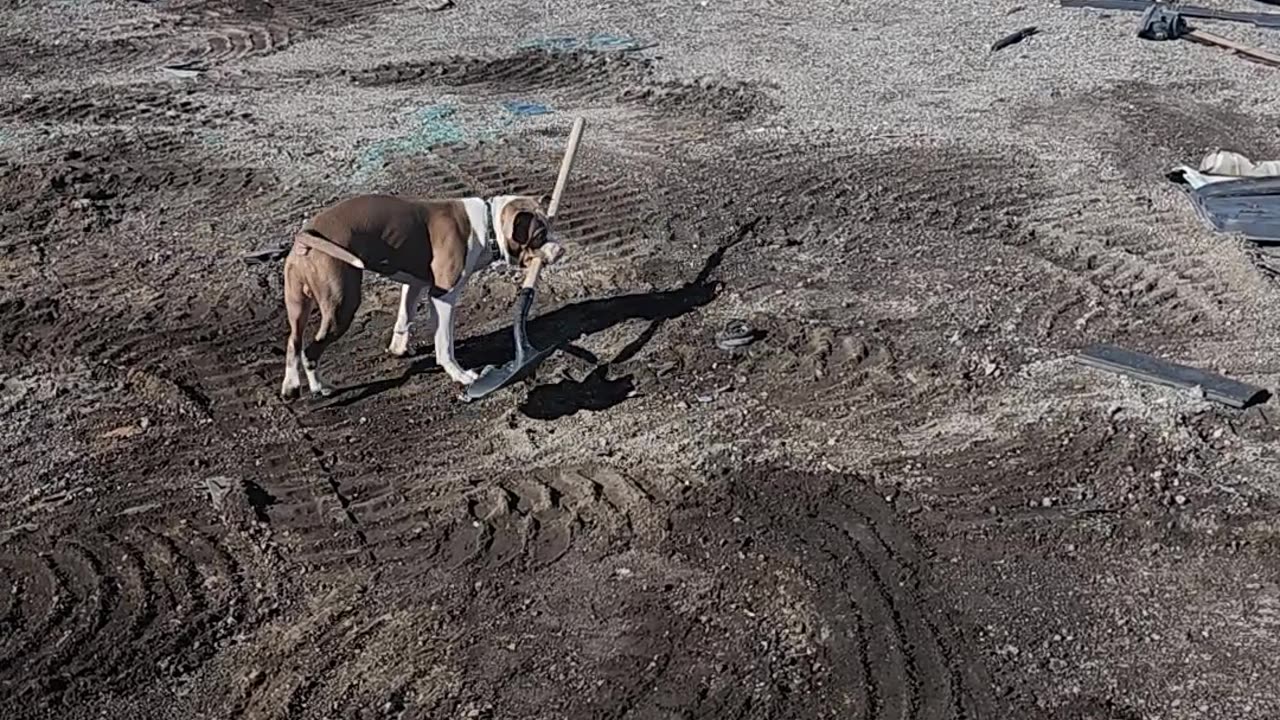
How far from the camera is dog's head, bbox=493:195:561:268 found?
320 inches

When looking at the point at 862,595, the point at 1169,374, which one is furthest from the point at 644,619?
the point at 1169,374

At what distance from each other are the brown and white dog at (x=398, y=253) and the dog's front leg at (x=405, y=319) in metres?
0.18

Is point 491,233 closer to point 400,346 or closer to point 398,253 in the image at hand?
point 398,253

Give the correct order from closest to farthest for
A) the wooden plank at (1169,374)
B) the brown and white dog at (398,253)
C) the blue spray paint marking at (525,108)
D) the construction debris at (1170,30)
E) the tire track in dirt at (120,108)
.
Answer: the brown and white dog at (398,253)
the wooden plank at (1169,374)
the tire track in dirt at (120,108)
the blue spray paint marking at (525,108)
the construction debris at (1170,30)

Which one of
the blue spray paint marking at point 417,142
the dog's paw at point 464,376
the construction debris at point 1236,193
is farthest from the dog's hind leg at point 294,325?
the construction debris at point 1236,193

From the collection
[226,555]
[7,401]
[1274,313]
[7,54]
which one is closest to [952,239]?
[1274,313]

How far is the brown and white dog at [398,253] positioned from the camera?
Result: 7.73 m

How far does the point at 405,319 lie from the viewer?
8.80 m

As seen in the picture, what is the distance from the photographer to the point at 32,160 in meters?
12.1

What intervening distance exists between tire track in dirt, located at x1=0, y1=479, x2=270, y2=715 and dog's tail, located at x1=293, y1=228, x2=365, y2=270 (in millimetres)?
1575

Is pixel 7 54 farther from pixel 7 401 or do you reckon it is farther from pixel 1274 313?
pixel 1274 313

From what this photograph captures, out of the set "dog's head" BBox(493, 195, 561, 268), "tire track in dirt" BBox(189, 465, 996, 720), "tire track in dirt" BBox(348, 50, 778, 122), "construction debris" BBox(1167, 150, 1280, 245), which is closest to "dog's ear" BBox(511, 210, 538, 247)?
"dog's head" BBox(493, 195, 561, 268)

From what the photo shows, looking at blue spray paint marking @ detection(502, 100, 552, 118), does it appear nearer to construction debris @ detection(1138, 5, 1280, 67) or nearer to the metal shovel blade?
the metal shovel blade

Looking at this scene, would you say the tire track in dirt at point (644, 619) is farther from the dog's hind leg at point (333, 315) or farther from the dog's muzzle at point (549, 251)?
the dog's muzzle at point (549, 251)
